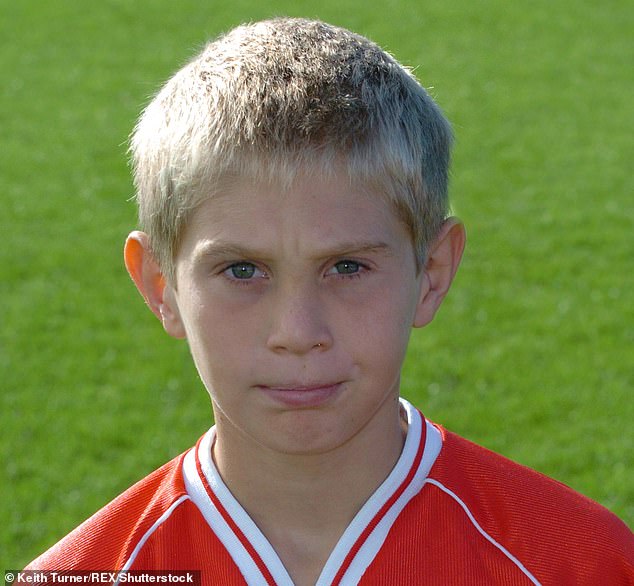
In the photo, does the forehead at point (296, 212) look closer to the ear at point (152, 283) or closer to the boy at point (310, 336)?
the boy at point (310, 336)

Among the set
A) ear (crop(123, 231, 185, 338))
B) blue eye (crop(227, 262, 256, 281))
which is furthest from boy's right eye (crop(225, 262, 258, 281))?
ear (crop(123, 231, 185, 338))

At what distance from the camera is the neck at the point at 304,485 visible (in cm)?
244

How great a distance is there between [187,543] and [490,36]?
12975mm

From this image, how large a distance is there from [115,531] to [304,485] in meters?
0.42

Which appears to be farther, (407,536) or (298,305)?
(407,536)

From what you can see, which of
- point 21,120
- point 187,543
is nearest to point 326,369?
point 187,543

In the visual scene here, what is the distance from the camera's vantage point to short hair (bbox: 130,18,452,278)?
2.23m

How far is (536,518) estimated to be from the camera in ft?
7.81

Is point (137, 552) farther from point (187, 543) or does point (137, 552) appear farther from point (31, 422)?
point (31, 422)

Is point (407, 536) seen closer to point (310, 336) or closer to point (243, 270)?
point (310, 336)

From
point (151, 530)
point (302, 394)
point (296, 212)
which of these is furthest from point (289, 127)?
point (151, 530)

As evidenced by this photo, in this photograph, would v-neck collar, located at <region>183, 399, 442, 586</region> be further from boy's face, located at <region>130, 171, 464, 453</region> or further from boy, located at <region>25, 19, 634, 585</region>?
boy's face, located at <region>130, 171, 464, 453</region>

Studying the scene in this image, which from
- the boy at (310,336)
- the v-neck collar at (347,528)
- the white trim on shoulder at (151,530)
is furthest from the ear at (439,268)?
the white trim on shoulder at (151,530)

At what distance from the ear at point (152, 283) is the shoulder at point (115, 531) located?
0.35 meters
